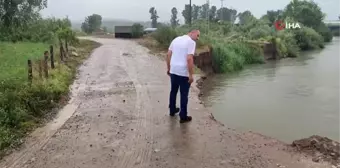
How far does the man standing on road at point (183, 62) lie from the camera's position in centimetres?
788

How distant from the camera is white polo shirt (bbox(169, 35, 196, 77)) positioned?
788 centimetres

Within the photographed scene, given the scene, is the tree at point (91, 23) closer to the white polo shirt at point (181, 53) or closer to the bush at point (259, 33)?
the bush at point (259, 33)

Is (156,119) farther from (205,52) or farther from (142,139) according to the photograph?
(205,52)

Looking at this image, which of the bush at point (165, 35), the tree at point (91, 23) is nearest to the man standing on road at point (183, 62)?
the bush at point (165, 35)

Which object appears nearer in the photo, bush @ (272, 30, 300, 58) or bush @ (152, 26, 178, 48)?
bush @ (152, 26, 178, 48)

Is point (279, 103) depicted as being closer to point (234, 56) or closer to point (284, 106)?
point (284, 106)

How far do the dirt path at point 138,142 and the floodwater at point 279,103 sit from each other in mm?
1527

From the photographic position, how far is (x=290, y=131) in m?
9.51

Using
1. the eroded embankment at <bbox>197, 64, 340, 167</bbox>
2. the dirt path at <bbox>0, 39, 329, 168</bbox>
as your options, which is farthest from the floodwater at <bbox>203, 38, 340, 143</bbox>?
the eroded embankment at <bbox>197, 64, 340, 167</bbox>

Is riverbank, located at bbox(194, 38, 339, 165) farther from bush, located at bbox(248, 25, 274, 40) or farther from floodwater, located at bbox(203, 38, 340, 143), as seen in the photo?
bush, located at bbox(248, 25, 274, 40)

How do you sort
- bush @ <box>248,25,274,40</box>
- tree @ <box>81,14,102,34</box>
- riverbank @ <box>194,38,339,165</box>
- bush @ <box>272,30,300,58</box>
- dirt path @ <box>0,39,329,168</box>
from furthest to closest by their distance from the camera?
tree @ <box>81,14,102,34</box> < bush @ <box>248,25,274,40</box> < bush @ <box>272,30,300,58</box> < riverbank @ <box>194,38,339,165</box> < dirt path @ <box>0,39,329,168</box>

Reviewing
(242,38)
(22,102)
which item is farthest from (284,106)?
(242,38)

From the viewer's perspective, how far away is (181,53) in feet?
26.1

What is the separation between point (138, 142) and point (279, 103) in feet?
24.3
